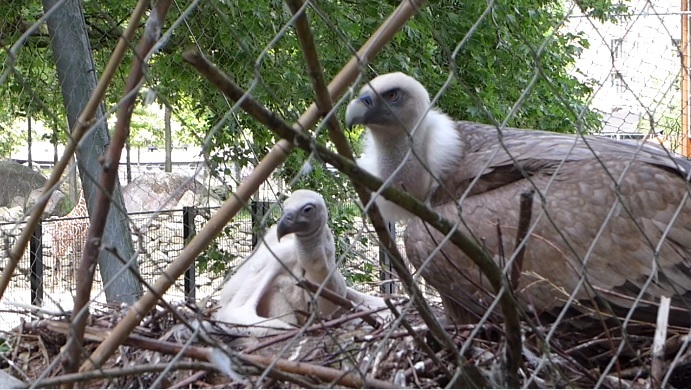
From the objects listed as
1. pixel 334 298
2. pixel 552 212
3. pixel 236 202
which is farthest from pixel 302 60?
pixel 236 202

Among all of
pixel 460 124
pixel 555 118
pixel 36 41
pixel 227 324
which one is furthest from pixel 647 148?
pixel 36 41

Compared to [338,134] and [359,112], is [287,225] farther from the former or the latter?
[338,134]

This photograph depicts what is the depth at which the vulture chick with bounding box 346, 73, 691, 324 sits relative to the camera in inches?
95.6

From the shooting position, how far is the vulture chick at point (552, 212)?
2.43 meters

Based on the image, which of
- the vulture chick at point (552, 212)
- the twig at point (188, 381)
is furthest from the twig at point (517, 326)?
the twig at point (188, 381)

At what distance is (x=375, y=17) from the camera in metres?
5.20

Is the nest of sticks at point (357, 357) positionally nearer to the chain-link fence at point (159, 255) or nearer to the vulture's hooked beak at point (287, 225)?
the vulture's hooked beak at point (287, 225)

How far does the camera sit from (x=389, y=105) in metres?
2.65

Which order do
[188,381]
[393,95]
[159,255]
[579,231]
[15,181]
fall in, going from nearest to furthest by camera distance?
1. [188,381]
2. [579,231]
3. [393,95]
4. [159,255]
5. [15,181]

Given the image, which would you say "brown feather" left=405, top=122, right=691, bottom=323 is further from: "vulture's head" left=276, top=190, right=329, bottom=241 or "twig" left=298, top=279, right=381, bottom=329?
"vulture's head" left=276, top=190, right=329, bottom=241

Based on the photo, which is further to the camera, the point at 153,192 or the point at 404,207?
the point at 153,192

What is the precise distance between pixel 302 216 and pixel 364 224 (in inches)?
61.7

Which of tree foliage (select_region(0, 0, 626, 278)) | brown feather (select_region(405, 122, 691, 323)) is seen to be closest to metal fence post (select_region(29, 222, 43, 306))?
tree foliage (select_region(0, 0, 626, 278))

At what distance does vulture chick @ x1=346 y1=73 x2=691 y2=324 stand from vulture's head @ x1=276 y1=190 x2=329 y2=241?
0.40m
